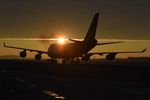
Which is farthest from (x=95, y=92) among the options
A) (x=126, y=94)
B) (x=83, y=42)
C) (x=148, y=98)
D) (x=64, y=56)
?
(x=64, y=56)

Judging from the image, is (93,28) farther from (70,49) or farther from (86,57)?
(86,57)

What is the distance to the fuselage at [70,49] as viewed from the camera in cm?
8149

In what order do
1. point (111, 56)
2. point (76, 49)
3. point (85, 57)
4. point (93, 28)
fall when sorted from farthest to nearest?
point (85, 57)
point (111, 56)
point (76, 49)
point (93, 28)

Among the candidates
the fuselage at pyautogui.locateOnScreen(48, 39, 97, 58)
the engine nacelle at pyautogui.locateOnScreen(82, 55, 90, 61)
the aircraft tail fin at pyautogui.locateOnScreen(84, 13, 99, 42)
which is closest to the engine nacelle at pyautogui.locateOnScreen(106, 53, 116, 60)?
the engine nacelle at pyautogui.locateOnScreen(82, 55, 90, 61)

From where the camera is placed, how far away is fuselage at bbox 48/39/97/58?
8149 centimetres

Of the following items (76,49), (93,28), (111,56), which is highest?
(93,28)

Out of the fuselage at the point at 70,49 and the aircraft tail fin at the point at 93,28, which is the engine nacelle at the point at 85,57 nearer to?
the fuselage at the point at 70,49

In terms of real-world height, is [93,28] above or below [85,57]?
above

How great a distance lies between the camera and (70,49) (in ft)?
287

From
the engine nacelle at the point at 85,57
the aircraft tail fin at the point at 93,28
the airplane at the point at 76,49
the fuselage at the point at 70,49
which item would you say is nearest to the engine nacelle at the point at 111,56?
the airplane at the point at 76,49

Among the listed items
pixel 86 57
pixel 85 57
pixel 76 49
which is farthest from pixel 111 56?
pixel 76 49

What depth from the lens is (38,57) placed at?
96.8 m

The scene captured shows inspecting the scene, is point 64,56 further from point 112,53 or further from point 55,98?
point 55,98

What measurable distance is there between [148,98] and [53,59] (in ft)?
249
